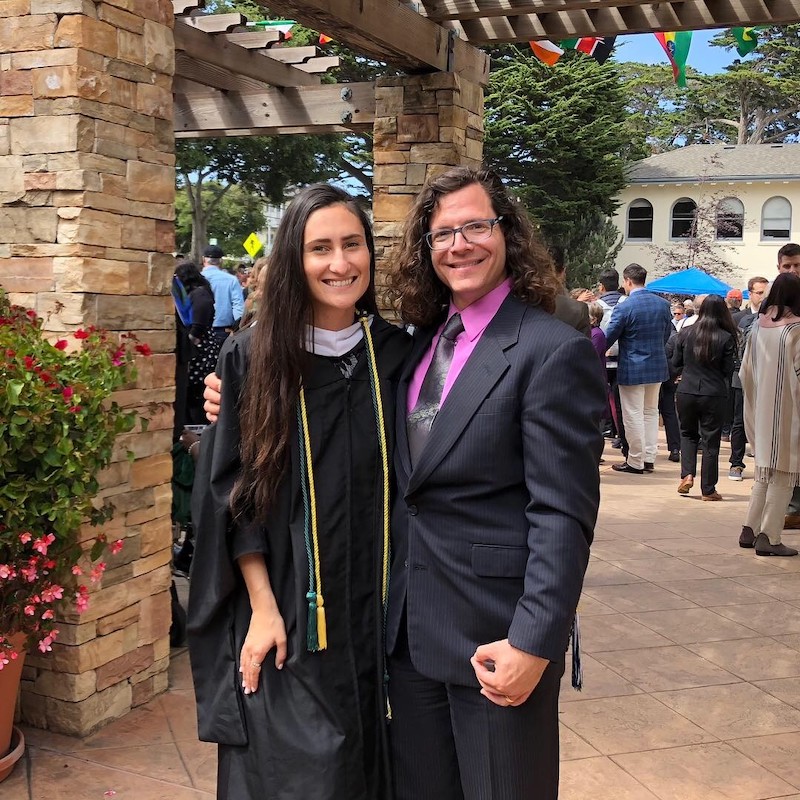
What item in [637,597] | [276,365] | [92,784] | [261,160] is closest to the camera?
[276,365]

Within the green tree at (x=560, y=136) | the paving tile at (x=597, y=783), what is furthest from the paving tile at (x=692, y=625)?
the green tree at (x=560, y=136)

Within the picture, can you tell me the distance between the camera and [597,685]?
4301mm

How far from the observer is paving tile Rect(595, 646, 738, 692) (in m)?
4.35

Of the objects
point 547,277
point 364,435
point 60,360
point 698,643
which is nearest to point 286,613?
point 364,435

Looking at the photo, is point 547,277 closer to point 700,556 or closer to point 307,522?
point 307,522

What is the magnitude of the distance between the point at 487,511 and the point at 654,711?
2.45 m

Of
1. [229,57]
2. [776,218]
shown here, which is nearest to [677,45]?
[229,57]

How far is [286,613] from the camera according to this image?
2156 millimetres

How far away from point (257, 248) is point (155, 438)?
1657 centimetres

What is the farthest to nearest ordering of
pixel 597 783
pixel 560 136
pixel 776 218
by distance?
1. pixel 776 218
2. pixel 560 136
3. pixel 597 783

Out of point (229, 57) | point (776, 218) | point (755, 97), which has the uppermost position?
point (755, 97)

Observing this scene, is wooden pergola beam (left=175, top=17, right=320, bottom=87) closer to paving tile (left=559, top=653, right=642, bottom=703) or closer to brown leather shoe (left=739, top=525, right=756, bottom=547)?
paving tile (left=559, top=653, right=642, bottom=703)

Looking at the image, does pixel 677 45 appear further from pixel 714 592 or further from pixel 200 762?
pixel 200 762

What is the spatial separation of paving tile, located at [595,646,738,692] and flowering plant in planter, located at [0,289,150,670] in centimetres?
243
